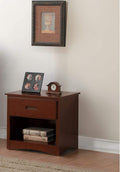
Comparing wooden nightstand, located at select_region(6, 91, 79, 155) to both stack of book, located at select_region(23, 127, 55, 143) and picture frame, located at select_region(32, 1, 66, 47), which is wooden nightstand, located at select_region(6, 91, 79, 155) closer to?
stack of book, located at select_region(23, 127, 55, 143)

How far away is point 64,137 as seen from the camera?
381cm

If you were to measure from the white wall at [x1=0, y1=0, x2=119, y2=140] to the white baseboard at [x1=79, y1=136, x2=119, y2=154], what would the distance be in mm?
48

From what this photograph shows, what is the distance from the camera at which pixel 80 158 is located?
3.69m

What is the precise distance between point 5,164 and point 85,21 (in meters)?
1.66

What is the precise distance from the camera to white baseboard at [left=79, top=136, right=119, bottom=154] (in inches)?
155

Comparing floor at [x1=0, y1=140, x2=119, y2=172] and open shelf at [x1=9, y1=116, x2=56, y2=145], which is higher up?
open shelf at [x1=9, y1=116, x2=56, y2=145]

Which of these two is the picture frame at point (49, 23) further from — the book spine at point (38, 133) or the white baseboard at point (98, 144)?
the white baseboard at point (98, 144)

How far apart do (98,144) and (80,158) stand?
385 mm

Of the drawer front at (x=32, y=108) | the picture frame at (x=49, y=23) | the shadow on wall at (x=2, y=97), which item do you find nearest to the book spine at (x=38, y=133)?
the drawer front at (x=32, y=108)

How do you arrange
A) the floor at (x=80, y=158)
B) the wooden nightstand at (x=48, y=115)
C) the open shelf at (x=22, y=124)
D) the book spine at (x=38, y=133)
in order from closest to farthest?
1. the floor at (x=80, y=158)
2. the wooden nightstand at (x=48, y=115)
3. the book spine at (x=38, y=133)
4. the open shelf at (x=22, y=124)

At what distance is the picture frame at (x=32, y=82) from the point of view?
12.9ft

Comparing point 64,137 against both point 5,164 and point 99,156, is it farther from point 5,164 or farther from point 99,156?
point 5,164

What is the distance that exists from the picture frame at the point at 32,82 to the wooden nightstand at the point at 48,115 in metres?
0.09

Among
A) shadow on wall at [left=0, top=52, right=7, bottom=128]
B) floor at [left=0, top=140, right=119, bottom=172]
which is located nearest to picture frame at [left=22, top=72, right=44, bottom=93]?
shadow on wall at [left=0, top=52, right=7, bottom=128]
